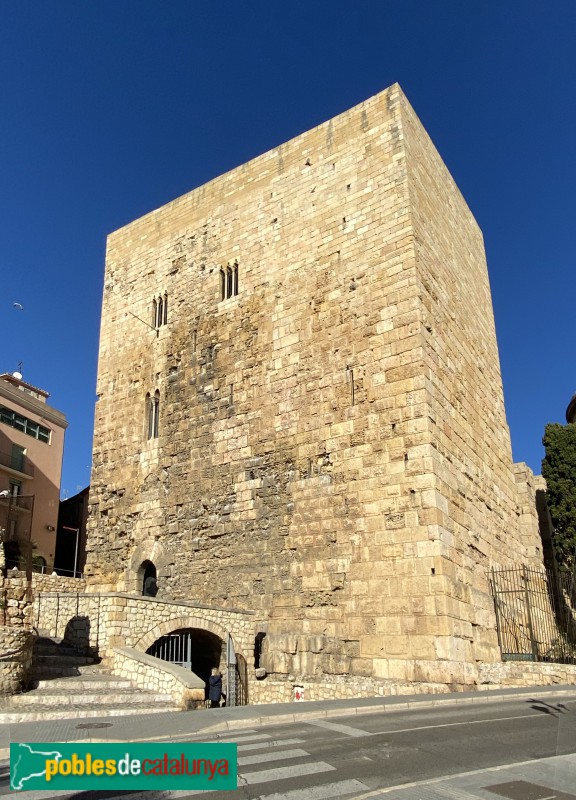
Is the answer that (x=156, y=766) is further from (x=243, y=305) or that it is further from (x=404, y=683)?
(x=243, y=305)

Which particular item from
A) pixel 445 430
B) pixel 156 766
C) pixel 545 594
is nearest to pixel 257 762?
pixel 156 766

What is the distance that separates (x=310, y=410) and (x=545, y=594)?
7.37 meters

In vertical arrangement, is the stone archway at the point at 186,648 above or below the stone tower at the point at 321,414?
below

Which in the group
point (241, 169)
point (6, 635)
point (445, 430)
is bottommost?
point (6, 635)

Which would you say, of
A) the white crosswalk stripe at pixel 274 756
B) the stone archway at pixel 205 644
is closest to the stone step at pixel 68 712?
the stone archway at pixel 205 644

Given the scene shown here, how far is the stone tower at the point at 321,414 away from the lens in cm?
1067

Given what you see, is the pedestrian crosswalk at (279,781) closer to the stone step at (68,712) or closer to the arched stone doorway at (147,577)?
the stone step at (68,712)

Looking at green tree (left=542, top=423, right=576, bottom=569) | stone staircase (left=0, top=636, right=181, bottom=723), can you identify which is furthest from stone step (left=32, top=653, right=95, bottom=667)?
green tree (left=542, top=423, right=576, bottom=569)

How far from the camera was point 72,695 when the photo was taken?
8.10m

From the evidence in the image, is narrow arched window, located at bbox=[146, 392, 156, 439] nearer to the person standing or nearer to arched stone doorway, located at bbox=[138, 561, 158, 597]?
arched stone doorway, located at bbox=[138, 561, 158, 597]

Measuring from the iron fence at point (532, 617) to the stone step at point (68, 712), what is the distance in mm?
7045

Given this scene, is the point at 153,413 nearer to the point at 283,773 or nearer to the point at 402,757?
the point at 402,757

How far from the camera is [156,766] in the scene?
363 cm

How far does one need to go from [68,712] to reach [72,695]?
88 centimetres
